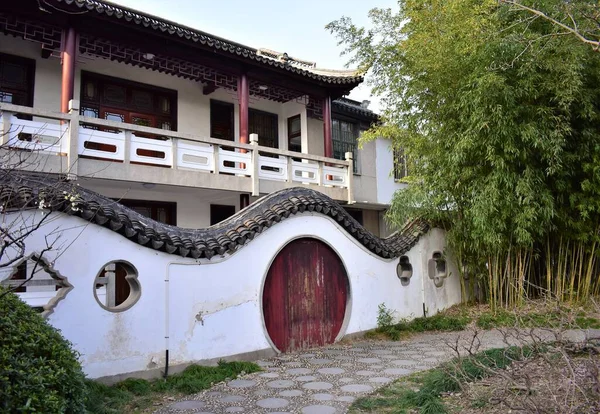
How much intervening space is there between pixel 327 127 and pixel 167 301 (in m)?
6.93

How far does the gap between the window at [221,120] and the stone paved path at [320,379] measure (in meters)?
5.86

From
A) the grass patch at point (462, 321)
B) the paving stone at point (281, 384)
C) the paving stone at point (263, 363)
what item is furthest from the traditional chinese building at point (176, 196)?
the paving stone at point (281, 384)

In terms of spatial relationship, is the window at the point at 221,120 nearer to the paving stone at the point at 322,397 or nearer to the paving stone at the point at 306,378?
the paving stone at the point at 306,378

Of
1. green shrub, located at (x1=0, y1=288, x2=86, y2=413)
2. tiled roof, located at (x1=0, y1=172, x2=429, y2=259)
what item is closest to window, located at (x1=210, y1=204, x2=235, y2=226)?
tiled roof, located at (x1=0, y1=172, x2=429, y2=259)

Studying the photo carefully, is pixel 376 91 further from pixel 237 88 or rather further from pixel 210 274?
pixel 210 274

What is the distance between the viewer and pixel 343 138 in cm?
1302

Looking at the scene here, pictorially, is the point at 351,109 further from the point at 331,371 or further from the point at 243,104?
the point at 331,371

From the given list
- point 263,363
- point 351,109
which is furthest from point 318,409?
point 351,109

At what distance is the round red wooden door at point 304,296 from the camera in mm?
6352

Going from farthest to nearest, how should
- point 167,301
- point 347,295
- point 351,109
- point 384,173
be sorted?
point 384,173, point 351,109, point 347,295, point 167,301

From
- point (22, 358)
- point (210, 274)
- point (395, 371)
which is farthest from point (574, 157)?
point (22, 358)

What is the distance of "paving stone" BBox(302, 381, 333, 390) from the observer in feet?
15.4

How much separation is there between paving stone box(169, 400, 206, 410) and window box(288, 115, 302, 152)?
326 inches

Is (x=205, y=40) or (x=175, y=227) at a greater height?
(x=205, y=40)
